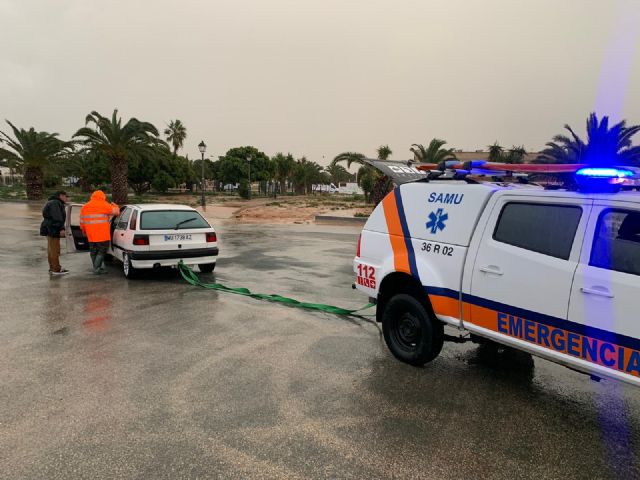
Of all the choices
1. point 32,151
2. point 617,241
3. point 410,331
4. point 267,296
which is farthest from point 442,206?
point 32,151

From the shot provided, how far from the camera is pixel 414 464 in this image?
315 centimetres

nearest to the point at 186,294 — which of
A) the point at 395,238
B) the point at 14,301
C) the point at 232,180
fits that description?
the point at 14,301

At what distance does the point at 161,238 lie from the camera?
9.09m

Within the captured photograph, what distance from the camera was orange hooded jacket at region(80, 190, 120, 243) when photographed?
9516 millimetres

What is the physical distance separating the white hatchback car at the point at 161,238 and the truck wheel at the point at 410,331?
536 centimetres

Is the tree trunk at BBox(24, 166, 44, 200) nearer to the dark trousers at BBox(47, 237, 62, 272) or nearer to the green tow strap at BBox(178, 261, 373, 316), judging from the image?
the dark trousers at BBox(47, 237, 62, 272)

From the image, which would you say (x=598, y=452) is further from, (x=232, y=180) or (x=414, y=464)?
(x=232, y=180)

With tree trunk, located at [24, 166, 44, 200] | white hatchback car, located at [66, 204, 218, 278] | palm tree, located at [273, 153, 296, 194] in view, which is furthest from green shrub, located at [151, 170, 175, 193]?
white hatchback car, located at [66, 204, 218, 278]

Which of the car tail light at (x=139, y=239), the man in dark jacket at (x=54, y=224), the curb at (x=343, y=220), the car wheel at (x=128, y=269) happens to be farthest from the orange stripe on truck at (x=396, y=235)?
the curb at (x=343, y=220)

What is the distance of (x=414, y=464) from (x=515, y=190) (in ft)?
8.10

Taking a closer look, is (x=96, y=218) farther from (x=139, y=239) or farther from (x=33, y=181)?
(x=33, y=181)

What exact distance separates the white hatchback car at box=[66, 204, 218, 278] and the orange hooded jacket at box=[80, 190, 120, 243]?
34 cm

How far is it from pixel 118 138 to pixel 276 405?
3112cm

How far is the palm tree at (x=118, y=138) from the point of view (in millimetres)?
30250
